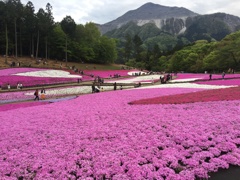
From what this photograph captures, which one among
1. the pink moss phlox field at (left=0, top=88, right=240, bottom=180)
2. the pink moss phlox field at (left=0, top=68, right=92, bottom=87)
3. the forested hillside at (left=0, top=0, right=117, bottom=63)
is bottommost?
the pink moss phlox field at (left=0, top=88, right=240, bottom=180)

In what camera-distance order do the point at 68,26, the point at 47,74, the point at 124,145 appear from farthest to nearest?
1. the point at 68,26
2. the point at 47,74
3. the point at 124,145

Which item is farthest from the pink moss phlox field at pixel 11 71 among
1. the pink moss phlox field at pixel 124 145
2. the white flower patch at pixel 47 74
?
the pink moss phlox field at pixel 124 145

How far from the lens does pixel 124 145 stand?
419 inches

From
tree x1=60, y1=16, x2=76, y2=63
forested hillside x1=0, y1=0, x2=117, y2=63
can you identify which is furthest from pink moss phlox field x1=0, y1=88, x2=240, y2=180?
tree x1=60, y1=16, x2=76, y2=63

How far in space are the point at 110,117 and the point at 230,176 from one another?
367 inches

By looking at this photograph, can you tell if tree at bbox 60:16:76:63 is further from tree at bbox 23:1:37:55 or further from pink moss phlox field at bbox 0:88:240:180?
pink moss phlox field at bbox 0:88:240:180

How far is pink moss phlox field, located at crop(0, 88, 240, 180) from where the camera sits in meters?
8.63

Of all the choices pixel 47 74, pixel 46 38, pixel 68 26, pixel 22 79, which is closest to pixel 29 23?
pixel 46 38

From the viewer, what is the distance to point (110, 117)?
54.2 feet

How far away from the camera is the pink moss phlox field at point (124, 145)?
8633 millimetres

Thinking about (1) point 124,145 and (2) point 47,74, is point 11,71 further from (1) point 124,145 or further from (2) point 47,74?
(1) point 124,145

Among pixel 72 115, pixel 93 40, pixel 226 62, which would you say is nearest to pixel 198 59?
pixel 226 62

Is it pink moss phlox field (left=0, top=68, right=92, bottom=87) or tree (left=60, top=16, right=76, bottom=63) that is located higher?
tree (left=60, top=16, right=76, bottom=63)

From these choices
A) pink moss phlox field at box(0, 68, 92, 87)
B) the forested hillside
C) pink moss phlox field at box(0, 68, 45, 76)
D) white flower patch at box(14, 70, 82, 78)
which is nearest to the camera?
pink moss phlox field at box(0, 68, 92, 87)
